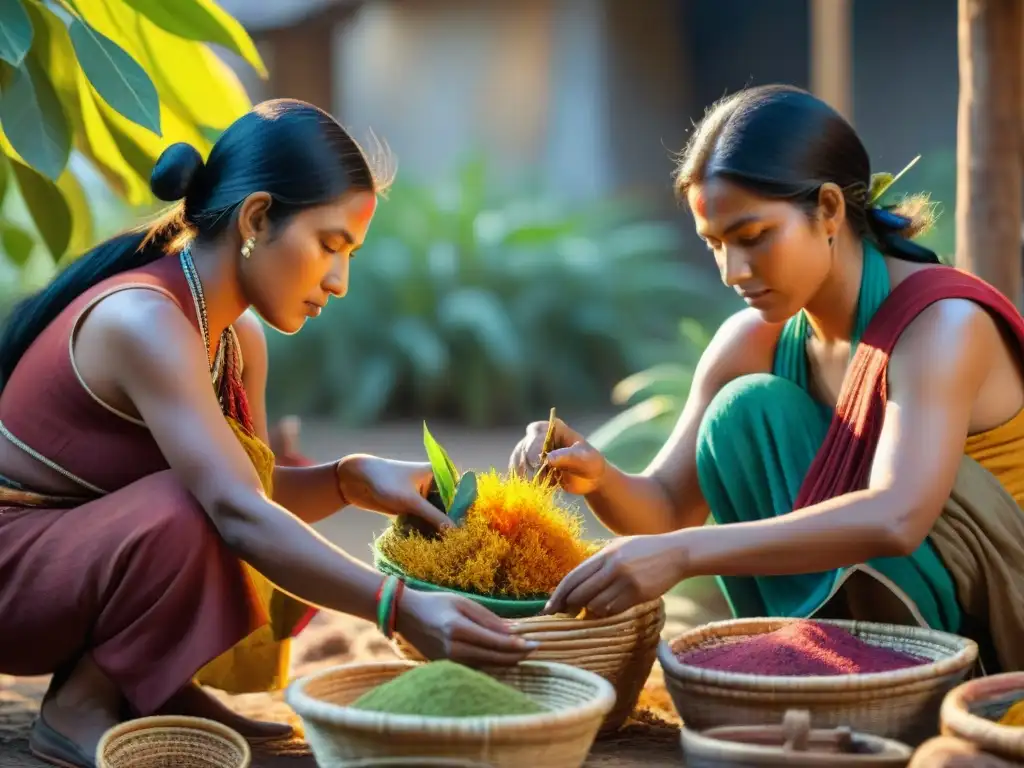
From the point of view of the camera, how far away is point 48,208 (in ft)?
12.0

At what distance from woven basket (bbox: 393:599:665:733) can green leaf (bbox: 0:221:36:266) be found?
6.26ft

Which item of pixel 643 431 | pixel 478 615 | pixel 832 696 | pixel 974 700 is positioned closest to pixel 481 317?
pixel 643 431

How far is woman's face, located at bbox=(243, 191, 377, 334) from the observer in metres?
2.88

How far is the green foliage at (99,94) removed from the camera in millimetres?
3039

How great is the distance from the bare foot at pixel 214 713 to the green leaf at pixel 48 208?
125 centimetres

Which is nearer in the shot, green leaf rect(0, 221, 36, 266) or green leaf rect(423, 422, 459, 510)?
green leaf rect(423, 422, 459, 510)

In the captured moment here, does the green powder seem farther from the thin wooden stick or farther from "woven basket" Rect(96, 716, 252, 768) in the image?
the thin wooden stick

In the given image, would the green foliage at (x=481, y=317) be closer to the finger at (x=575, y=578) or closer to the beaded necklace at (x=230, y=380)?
the beaded necklace at (x=230, y=380)

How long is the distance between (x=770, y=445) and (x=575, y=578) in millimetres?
724

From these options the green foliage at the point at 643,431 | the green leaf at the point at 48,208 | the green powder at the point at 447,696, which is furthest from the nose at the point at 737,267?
the green foliage at the point at 643,431

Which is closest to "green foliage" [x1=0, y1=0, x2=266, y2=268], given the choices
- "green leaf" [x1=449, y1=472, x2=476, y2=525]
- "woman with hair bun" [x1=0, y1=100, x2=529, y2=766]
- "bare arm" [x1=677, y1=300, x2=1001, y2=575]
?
"woman with hair bun" [x1=0, y1=100, x2=529, y2=766]

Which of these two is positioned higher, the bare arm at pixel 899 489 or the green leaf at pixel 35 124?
the green leaf at pixel 35 124

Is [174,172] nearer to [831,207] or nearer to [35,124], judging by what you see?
[35,124]

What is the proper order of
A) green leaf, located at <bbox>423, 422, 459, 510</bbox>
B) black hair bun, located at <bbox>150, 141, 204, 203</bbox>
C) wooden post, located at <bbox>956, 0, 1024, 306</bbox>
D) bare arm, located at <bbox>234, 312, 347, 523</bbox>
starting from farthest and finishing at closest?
wooden post, located at <bbox>956, 0, 1024, 306</bbox> → bare arm, located at <bbox>234, 312, 347, 523</bbox> → green leaf, located at <bbox>423, 422, 459, 510</bbox> → black hair bun, located at <bbox>150, 141, 204, 203</bbox>
